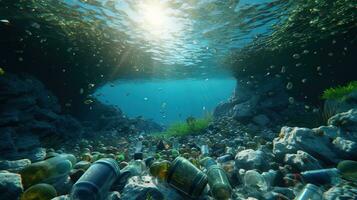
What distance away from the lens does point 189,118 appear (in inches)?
802

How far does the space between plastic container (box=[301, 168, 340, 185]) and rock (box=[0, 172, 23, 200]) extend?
465 cm

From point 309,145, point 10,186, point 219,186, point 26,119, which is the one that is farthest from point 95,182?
point 26,119

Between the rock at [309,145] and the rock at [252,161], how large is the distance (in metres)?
0.92

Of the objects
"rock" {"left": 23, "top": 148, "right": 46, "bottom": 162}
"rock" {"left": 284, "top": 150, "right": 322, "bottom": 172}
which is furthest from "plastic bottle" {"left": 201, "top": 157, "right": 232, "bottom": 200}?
"rock" {"left": 23, "top": 148, "right": 46, "bottom": 162}

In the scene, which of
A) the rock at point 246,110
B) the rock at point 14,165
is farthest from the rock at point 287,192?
the rock at point 246,110

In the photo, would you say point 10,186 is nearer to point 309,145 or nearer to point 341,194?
point 341,194

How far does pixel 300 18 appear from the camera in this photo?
16344 millimetres

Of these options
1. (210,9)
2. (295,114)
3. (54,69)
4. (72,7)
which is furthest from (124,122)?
(295,114)

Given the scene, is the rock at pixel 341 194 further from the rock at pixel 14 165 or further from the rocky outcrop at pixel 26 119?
the rocky outcrop at pixel 26 119

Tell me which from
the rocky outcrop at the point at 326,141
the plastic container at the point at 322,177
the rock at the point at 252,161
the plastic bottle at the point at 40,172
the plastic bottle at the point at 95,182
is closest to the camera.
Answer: the plastic bottle at the point at 95,182

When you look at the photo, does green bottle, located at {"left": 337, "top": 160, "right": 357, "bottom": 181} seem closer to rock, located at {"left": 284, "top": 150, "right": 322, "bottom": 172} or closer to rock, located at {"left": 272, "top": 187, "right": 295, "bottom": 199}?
rock, located at {"left": 284, "top": 150, "right": 322, "bottom": 172}

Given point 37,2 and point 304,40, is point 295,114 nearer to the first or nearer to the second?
point 304,40

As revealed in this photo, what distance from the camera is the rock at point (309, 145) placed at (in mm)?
5723

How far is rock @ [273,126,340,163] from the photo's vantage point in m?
5.72
